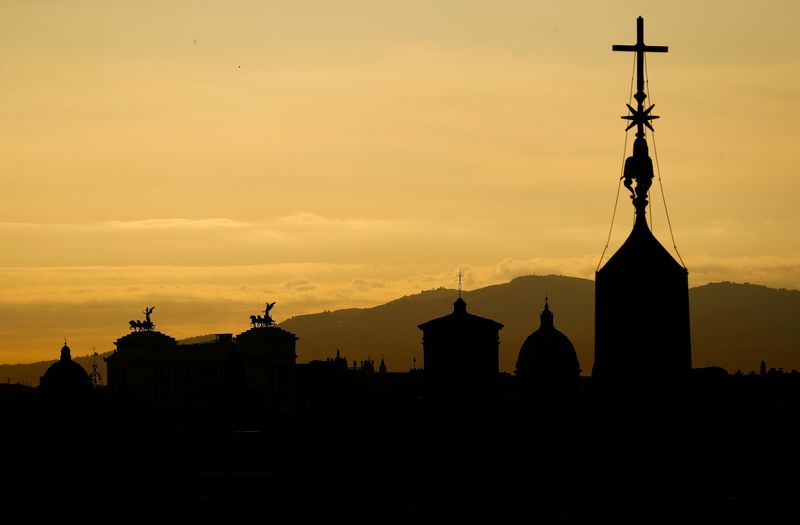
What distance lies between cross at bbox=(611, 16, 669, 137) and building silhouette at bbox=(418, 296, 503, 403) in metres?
55.8

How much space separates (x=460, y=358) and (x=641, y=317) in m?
63.1

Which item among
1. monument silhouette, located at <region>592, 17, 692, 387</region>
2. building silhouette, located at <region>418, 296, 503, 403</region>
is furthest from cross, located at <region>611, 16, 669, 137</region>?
building silhouette, located at <region>418, 296, 503, 403</region>

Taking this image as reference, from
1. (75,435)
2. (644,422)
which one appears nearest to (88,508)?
(75,435)

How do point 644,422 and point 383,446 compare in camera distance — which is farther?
point 383,446

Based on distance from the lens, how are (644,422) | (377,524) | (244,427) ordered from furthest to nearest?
1. (244,427)
2. (377,524)
3. (644,422)

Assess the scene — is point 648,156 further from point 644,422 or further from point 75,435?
point 75,435

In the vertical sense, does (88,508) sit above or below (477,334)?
below

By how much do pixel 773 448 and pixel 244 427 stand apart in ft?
227

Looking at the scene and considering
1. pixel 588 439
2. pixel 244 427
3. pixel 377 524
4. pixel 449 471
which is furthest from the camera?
pixel 244 427

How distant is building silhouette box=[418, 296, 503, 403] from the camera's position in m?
125

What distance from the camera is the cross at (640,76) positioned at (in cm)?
6862

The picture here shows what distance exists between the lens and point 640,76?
69438 millimetres

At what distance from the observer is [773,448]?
313 ft

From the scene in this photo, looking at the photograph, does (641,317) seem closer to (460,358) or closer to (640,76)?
(640,76)
